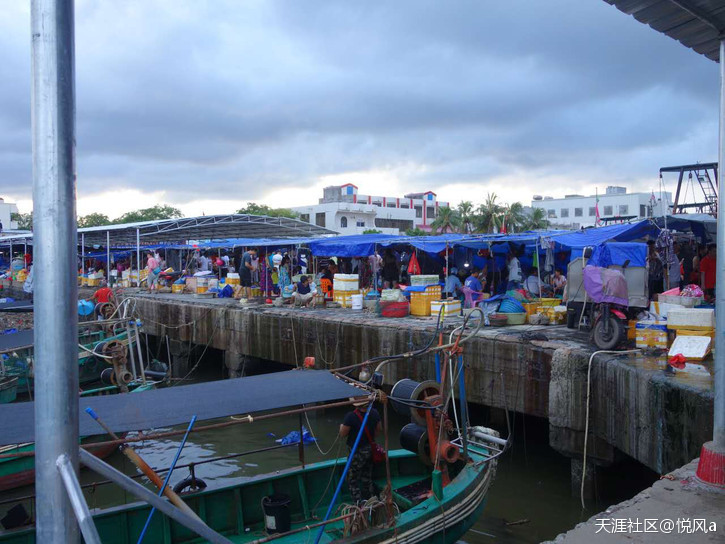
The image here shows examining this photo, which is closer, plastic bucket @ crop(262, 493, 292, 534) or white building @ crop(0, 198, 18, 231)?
plastic bucket @ crop(262, 493, 292, 534)

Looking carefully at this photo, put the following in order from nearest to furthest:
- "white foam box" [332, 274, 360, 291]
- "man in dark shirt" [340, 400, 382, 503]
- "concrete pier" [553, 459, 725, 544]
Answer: "concrete pier" [553, 459, 725, 544]
"man in dark shirt" [340, 400, 382, 503]
"white foam box" [332, 274, 360, 291]

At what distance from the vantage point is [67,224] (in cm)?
170

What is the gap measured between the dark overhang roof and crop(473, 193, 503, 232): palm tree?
43.0 meters

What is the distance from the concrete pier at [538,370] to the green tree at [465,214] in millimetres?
35262

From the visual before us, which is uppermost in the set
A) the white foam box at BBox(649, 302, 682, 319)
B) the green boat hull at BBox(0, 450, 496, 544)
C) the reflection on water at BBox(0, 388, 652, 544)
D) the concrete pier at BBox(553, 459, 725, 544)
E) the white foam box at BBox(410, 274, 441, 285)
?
the white foam box at BBox(410, 274, 441, 285)

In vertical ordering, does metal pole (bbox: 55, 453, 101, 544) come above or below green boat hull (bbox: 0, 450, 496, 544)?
above

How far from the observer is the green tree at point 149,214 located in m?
61.5

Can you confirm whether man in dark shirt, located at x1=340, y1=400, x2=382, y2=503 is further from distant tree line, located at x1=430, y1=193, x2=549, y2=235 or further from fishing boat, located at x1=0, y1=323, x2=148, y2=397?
distant tree line, located at x1=430, y1=193, x2=549, y2=235

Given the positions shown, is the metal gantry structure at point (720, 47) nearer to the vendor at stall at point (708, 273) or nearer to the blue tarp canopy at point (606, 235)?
the blue tarp canopy at point (606, 235)

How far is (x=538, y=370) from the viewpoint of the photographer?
10250mm

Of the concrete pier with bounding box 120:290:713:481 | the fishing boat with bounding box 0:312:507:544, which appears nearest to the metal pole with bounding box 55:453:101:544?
the fishing boat with bounding box 0:312:507:544

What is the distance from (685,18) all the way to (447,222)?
49.7 metres

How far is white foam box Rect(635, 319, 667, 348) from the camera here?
9.53 meters

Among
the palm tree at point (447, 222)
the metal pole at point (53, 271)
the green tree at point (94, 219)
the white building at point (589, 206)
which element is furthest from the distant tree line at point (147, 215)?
the metal pole at point (53, 271)
